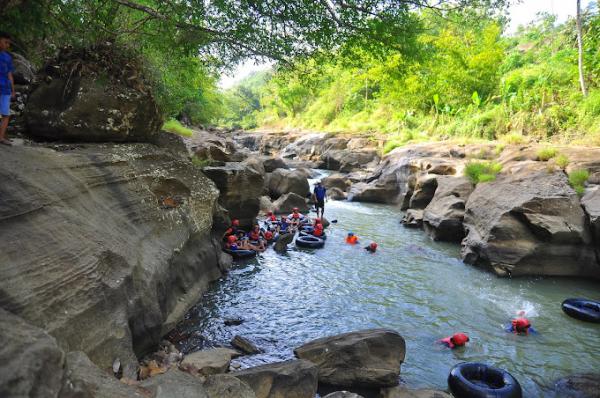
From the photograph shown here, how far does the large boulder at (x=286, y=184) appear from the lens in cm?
2077

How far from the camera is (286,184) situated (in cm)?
2078

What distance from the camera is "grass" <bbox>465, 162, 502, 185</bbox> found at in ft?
46.3

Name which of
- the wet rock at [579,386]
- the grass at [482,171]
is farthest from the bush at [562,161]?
the wet rock at [579,386]

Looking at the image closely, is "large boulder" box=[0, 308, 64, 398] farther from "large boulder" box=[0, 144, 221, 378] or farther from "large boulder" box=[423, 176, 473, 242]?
"large boulder" box=[423, 176, 473, 242]

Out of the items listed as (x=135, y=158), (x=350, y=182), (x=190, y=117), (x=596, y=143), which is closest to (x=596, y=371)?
(x=135, y=158)

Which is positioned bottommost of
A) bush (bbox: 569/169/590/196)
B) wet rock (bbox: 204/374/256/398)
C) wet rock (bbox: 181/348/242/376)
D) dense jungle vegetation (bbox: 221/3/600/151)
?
→ wet rock (bbox: 181/348/242/376)

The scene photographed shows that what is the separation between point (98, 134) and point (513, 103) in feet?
72.8

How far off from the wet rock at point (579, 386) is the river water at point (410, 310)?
0.16 meters

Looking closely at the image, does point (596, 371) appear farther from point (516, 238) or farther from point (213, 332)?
point (213, 332)

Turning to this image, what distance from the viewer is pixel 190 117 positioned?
1548 inches

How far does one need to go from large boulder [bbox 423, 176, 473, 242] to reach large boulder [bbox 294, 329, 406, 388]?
8.39 metres

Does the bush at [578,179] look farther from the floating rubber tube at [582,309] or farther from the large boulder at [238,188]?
the large boulder at [238,188]

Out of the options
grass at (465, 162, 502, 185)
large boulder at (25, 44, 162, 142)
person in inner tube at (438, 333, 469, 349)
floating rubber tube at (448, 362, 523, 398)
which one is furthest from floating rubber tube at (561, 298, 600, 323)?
large boulder at (25, 44, 162, 142)

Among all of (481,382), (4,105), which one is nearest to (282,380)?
(481,382)
